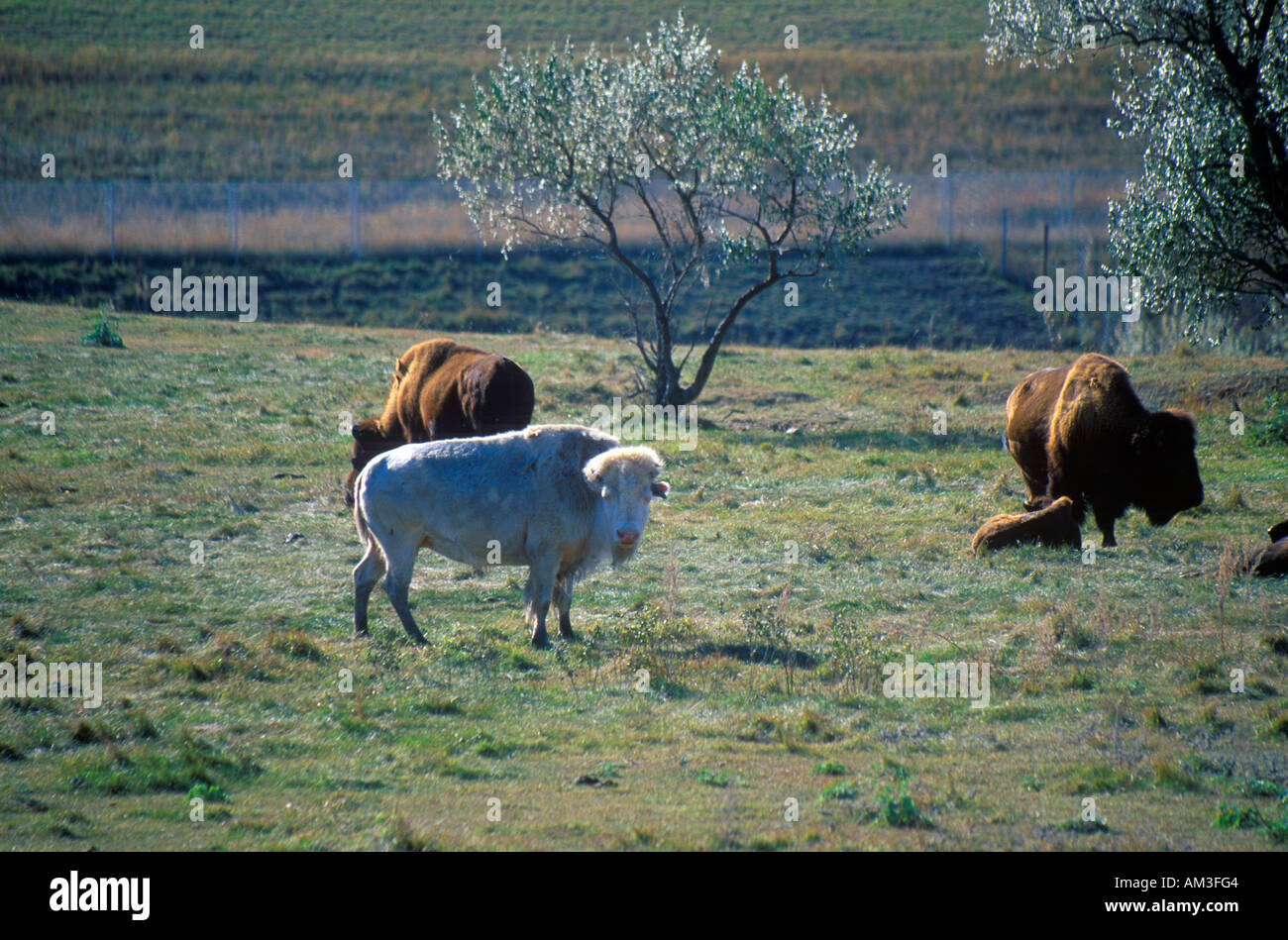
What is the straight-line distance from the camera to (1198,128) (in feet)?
44.5

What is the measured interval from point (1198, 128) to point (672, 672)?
9558mm

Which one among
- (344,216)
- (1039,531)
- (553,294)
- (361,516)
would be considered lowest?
(1039,531)

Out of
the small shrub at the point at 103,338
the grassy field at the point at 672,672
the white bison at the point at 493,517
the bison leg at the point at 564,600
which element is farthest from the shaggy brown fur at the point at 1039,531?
the small shrub at the point at 103,338

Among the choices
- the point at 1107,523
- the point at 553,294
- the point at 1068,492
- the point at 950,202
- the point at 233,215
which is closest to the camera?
the point at 1107,523

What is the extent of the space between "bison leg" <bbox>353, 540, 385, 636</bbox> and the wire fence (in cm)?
2973

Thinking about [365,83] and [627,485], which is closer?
[627,485]

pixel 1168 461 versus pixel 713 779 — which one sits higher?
pixel 1168 461

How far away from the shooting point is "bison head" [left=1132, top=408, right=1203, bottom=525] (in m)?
11.9

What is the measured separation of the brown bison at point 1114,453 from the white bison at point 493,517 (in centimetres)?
523

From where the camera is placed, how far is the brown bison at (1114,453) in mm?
11930

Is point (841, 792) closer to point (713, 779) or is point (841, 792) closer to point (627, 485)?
point (713, 779)

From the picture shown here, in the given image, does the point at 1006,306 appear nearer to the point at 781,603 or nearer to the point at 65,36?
the point at 781,603

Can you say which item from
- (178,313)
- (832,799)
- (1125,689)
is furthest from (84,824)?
(178,313)

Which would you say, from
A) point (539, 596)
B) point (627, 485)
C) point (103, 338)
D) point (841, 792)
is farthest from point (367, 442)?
point (103, 338)
